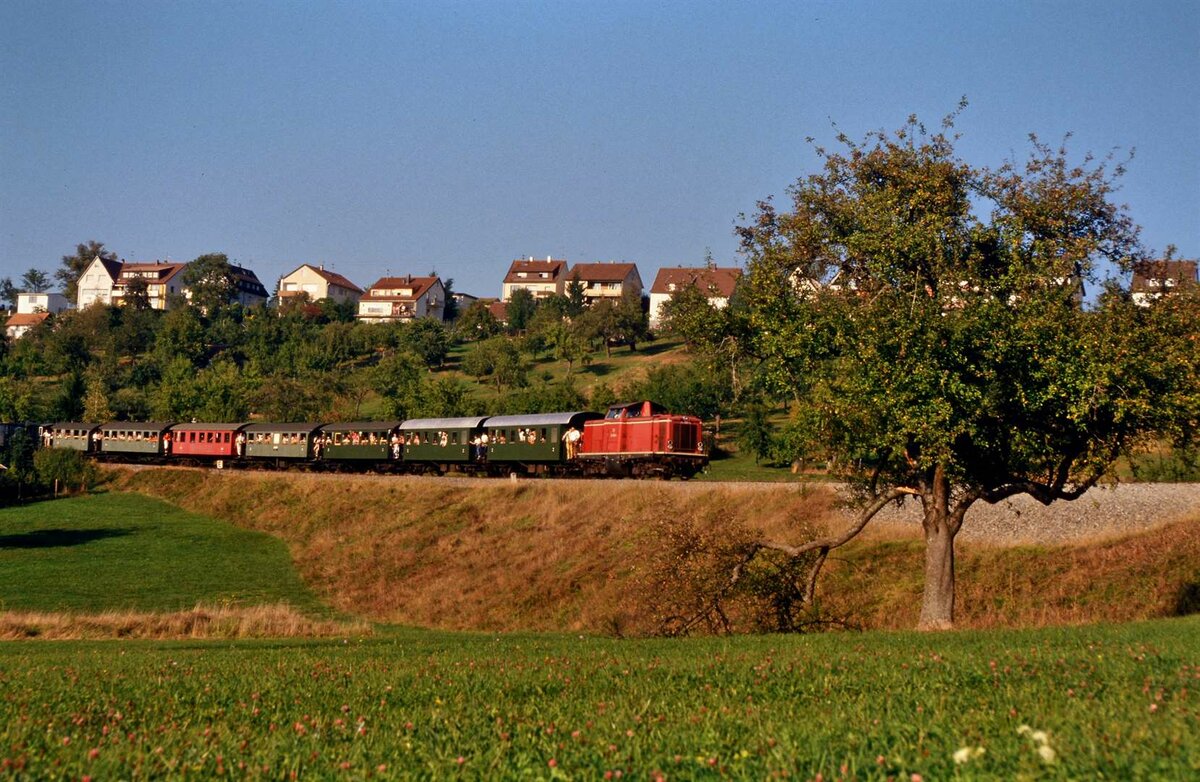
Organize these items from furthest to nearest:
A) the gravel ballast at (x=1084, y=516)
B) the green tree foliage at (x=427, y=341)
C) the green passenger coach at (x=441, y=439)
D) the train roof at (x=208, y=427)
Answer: the green tree foliage at (x=427, y=341) → the train roof at (x=208, y=427) → the green passenger coach at (x=441, y=439) → the gravel ballast at (x=1084, y=516)

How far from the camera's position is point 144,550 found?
5016 cm

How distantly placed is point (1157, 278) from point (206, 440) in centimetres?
6719

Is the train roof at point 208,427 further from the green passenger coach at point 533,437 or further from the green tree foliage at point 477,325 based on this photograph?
the green tree foliage at point 477,325

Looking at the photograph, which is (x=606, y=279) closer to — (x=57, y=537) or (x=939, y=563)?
(x=57, y=537)

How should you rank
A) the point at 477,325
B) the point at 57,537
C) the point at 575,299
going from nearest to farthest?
the point at 57,537 → the point at 477,325 → the point at 575,299

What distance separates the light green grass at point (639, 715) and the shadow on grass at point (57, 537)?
40.8 metres

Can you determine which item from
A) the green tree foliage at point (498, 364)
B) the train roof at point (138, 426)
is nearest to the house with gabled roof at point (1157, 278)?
the train roof at point (138, 426)

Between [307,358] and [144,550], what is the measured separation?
8002 cm

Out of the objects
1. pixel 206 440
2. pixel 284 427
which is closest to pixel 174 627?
pixel 284 427

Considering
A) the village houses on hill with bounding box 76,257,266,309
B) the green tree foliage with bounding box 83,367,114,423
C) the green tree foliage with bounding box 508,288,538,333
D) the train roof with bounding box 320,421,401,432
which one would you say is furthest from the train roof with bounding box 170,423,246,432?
the village houses on hill with bounding box 76,257,266,309

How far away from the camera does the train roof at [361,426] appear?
66375mm

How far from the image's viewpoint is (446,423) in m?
62.9

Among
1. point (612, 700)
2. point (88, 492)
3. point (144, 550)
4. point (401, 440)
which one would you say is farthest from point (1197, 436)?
point (88, 492)

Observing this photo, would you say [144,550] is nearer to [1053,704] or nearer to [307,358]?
[1053,704]
